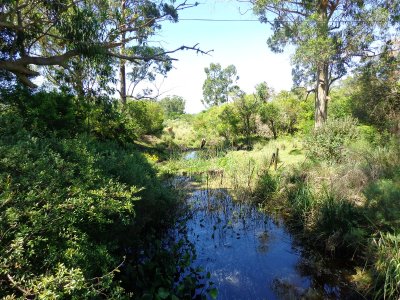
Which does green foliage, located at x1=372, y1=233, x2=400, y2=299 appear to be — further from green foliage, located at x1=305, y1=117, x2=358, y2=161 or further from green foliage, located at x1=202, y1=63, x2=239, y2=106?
green foliage, located at x1=202, y1=63, x2=239, y2=106

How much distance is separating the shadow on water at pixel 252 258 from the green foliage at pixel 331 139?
344 centimetres

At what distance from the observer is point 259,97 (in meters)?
19.6

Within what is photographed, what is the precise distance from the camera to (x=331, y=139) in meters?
9.47

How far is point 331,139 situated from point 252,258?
236 inches

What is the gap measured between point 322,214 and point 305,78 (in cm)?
1140

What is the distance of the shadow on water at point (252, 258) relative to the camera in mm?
4137

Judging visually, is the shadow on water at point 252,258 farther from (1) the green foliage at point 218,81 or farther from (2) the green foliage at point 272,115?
(1) the green foliage at point 218,81

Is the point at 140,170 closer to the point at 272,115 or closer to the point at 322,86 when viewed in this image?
the point at 322,86

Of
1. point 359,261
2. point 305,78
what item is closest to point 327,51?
point 305,78

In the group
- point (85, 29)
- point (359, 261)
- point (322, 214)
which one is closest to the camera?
point (359, 261)

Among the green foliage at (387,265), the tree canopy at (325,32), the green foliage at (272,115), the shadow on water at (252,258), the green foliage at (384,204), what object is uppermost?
the tree canopy at (325,32)

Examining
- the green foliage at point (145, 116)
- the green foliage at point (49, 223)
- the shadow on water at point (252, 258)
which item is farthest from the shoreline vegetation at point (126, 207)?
the green foliage at point (145, 116)

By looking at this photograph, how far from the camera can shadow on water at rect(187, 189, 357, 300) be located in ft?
13.6

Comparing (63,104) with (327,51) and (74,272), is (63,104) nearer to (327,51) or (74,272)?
(74,272)
